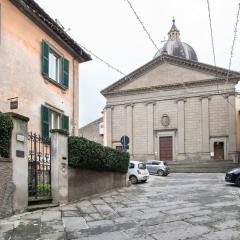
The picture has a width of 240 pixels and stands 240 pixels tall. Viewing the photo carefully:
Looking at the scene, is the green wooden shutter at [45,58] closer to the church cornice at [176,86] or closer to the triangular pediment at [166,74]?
the triangular pediment at [166,74]

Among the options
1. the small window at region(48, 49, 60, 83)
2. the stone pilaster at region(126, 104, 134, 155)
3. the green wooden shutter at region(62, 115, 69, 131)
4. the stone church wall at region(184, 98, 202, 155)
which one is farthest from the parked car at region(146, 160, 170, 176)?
the small window at region(48, 49, 60, 83)

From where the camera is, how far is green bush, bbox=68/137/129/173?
1352 cm

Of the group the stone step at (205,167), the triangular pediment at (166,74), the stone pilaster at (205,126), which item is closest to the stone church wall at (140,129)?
the triangular pediment at (166,74)

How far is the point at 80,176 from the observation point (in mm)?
14109

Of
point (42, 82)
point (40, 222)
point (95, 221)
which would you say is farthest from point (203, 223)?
point (42, 82)

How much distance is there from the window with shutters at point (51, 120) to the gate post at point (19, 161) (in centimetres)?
464

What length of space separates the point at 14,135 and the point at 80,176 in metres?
4.14

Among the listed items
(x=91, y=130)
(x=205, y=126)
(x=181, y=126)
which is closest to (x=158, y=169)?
(x=205, y=126)

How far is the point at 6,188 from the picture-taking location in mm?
9953

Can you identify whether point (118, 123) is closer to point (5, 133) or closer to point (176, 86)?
point (176, 86)

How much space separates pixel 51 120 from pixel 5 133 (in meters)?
7.15

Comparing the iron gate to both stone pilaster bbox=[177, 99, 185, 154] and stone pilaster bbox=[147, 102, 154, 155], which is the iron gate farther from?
stone pilaster bbox=[147, 102, 154, 155]

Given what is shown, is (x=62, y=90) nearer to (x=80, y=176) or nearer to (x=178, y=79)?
(x=80, y=176)

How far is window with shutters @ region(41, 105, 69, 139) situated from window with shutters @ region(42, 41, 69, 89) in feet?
4.19
